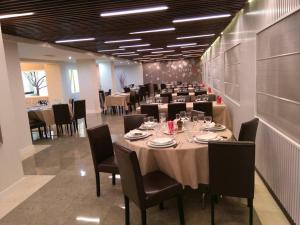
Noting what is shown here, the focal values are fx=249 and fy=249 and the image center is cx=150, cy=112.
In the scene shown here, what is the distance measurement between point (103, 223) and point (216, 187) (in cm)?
129

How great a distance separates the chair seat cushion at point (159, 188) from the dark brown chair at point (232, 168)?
14.5 inches

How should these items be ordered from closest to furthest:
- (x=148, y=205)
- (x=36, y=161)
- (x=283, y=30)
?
(x=148, y=205) → (x=283, y=30) → (x=36, y=161)

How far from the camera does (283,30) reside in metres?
2.64

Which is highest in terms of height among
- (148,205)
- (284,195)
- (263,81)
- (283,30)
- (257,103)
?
(283,30)

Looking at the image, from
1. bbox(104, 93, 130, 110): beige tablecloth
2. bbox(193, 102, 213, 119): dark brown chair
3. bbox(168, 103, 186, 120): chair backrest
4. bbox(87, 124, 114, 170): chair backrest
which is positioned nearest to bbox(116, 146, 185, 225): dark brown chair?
bbox(87, 124, 114, 170): chair backrest

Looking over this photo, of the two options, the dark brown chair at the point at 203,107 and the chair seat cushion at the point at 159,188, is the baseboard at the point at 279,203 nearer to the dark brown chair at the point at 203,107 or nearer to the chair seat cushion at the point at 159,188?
the chair seat cushion at the point at 159,188

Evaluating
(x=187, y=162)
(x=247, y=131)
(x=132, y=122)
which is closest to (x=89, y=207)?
(x=187, y=162)

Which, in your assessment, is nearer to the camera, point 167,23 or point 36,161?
point 36,161

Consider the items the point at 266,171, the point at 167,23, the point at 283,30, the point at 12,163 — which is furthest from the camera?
the point at 167,23

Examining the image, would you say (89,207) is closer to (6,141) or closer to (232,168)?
(6,141)

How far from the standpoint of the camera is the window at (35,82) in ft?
48.1

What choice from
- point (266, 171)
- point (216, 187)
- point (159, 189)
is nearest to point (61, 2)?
point (159, 189)

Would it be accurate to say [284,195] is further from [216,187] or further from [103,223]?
[103,223]

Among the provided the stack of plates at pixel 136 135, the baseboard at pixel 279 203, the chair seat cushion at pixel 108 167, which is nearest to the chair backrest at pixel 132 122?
the stack of plates at pixel 136 135
